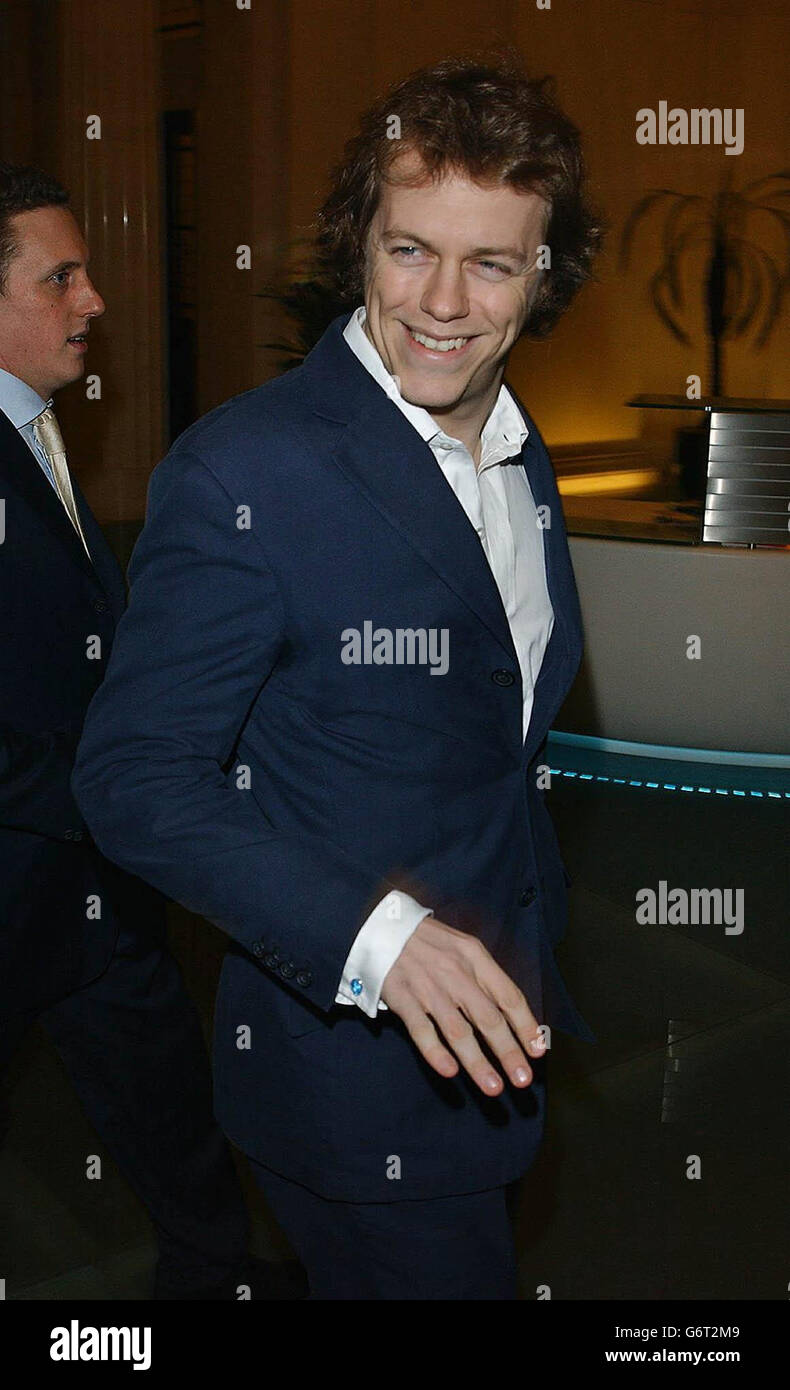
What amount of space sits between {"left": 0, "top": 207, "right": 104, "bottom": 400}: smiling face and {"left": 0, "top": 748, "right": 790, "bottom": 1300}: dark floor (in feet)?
5.03

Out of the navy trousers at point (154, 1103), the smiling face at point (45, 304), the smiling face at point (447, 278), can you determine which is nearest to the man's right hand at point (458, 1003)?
the smiling face at point (447, 278)

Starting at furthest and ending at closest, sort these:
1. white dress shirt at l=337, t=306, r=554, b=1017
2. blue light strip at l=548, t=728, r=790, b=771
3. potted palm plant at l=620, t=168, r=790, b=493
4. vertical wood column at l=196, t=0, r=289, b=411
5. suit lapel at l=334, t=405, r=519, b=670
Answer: potted palm plant at l=620, t=168, r=790, b=493
vertical wood column at l=196, t=0, r=289, b=411
blue light strip at l=548, t=728, r=790, b=771
white dress shirt at l=337, t=306, r=554, b=1017
suit lapel at l=334, t=405, r=519, b=670

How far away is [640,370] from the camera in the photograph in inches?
455

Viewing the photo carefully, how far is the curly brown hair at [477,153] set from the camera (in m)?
1.39

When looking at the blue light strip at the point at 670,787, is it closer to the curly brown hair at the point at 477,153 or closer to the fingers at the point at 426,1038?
the curly brown hair at the point at 477,153

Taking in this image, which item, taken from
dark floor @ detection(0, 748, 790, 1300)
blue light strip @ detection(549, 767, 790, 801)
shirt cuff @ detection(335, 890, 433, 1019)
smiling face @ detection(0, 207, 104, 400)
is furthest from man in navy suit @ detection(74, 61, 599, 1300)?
blue light strip @ detection(549, 767, 790, 801)

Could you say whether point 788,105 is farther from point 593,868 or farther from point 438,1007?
point 438,1007

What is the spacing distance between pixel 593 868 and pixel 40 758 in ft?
8.37

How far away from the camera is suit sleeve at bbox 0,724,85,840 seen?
2.06 metres

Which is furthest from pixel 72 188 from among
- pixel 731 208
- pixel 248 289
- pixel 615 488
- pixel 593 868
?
pixel 731 208

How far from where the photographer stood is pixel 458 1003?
1165 mm

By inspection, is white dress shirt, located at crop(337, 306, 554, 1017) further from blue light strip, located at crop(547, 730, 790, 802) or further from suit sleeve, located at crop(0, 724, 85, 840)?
blue light strip, located at crop(547, 730, 790, 802)

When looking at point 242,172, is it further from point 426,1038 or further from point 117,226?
point 426,1038

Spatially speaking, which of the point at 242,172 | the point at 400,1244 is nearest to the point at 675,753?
the point at 400,1244
